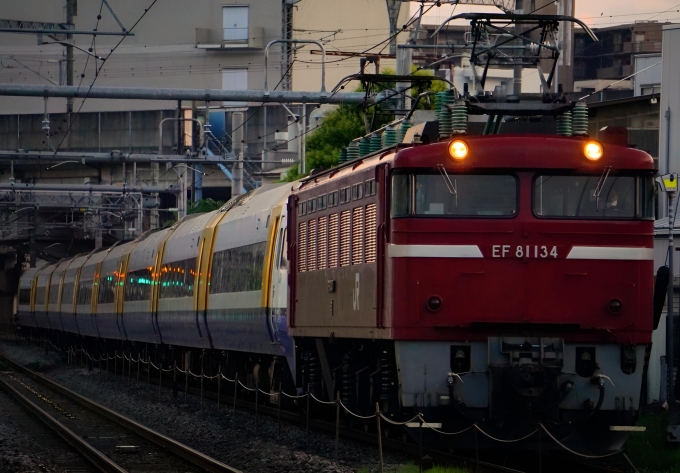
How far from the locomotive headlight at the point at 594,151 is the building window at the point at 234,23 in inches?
2616

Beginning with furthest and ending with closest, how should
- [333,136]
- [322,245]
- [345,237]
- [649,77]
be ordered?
[333,136], [649,77], [322,245], [345,237]

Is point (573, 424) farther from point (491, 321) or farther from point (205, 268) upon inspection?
point (205, 268)

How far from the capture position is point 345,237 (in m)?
14.5

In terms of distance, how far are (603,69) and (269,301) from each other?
77.1 meters

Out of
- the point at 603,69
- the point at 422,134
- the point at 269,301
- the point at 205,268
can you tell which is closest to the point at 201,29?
the point at 603,69

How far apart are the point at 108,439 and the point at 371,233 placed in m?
6.68

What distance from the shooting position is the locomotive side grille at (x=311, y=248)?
1600cm

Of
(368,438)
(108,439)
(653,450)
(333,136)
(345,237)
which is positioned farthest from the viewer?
(333,136)

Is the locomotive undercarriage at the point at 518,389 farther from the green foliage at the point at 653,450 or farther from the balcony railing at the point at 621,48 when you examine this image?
the balcony railing at the point at 621,48

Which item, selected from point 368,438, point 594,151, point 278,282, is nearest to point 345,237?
point 368,438

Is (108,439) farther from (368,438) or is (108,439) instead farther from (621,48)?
(621,48)

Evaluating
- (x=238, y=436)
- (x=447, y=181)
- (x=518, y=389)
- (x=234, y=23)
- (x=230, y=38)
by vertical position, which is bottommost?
(x=238, y=436)

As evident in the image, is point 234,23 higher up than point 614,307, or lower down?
higher up

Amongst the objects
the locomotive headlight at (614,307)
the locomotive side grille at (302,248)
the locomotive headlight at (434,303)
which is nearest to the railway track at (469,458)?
the locomotive headlight at (434,303)
